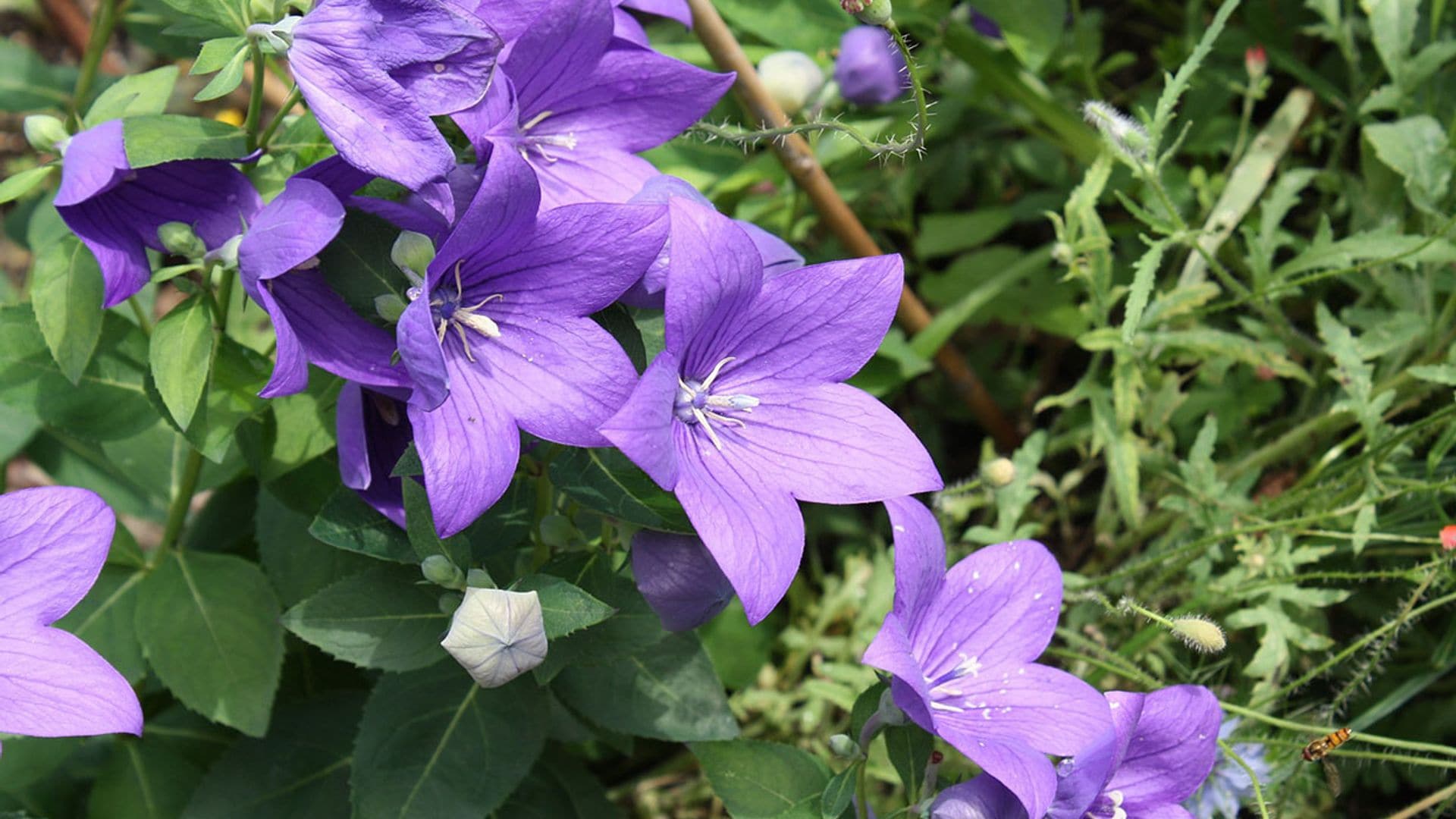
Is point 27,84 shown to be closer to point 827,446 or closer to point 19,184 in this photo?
point 19,184

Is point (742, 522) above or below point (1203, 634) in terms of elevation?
above

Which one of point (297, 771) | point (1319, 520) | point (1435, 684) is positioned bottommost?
point (297, 771)

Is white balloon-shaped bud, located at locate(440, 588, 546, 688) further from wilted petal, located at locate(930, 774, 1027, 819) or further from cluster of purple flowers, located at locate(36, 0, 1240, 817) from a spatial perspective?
wilted petal, located at locate(930, 774, 1027, 819)

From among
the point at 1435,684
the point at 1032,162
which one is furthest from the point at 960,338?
the point at 1435,684

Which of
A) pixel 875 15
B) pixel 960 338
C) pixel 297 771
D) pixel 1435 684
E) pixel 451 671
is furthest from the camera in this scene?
pixel 960 338

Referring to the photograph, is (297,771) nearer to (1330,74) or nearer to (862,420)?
(862,420)

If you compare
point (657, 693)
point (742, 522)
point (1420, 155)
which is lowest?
point (657, 693)

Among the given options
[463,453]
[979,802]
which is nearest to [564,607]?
[463,453]
